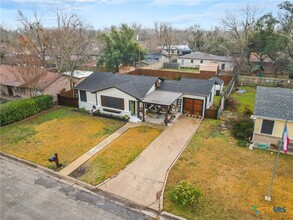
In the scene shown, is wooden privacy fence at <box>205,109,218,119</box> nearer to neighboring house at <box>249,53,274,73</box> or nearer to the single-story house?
the single-story house

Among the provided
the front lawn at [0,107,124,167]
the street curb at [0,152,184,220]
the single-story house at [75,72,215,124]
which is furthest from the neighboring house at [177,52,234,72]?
the street curb at [0,152,184,220]

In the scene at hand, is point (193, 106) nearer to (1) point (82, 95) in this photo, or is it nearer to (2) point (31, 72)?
(1) point (82, 95)

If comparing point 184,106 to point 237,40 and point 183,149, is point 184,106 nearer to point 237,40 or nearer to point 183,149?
point 183,149

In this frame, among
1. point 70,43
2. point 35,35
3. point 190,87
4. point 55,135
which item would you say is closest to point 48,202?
point 55,135

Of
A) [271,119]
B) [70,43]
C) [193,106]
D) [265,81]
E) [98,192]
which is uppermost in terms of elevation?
[70,43]

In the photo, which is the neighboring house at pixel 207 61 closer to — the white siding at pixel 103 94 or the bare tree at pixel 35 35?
the white siding at pixel 103 94

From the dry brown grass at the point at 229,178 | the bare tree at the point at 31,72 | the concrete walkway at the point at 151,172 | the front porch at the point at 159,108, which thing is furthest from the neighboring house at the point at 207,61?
the bare tree at the point at 31,72
